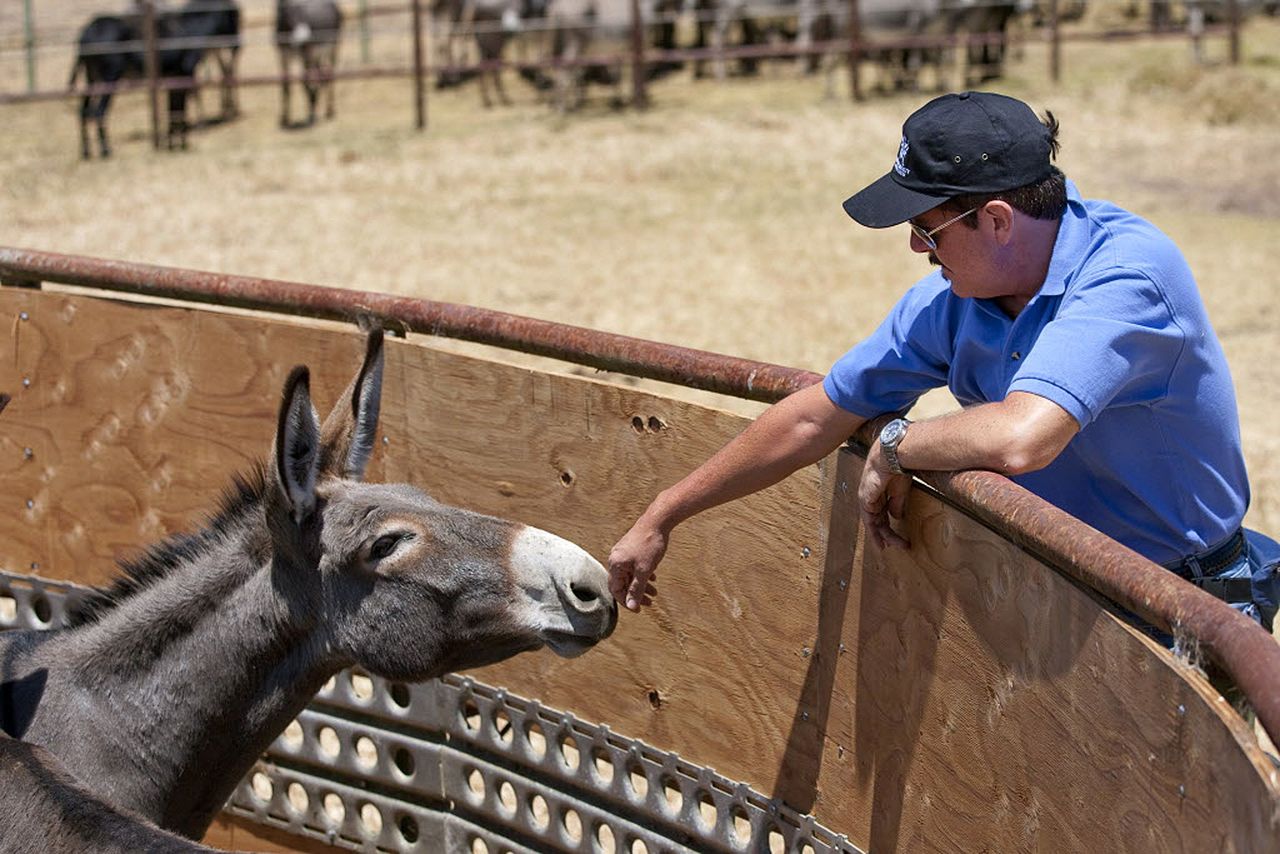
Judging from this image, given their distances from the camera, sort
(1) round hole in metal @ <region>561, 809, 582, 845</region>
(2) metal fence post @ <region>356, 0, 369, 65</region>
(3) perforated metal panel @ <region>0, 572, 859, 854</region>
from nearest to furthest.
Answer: (3) perforated metal panel @ <region>0, 572, 859, 854</region> < (1) round hole in metal @ <region>561, 809, 582, 845</region> < (2) metal fence post @ <region>356, 0, 369, 65</region>

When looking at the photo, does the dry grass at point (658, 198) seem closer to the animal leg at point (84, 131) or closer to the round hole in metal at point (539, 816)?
the animal leg at point (84, 131)

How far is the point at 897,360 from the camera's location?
3225mm

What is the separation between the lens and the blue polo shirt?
281 cm

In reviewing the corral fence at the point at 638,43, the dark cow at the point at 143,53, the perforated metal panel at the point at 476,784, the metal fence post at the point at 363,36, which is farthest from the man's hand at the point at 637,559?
the metal fence post at the point at 363,36

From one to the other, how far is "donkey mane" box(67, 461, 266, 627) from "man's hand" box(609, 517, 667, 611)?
0.81m

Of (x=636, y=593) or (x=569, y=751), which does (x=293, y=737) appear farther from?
(x=636, y=593)

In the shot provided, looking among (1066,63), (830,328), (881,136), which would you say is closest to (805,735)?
(830,328)

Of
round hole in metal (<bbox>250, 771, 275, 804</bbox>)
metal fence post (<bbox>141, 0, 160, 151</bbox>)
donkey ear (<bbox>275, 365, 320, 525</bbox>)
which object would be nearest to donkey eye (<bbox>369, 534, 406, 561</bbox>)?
donkey ear (<bbox>275, 365, 320, 525</bbox>)

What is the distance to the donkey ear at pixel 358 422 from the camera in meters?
3.62

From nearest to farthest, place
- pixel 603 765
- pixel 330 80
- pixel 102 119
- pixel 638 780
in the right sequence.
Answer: pixel 638 780 → pixel 603 765 → pixel 102 119 → pixel 330 80

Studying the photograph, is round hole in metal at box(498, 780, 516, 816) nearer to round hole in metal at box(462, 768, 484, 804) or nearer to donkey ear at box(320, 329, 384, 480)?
round hole in metal at box(462, 768, 484, 804)

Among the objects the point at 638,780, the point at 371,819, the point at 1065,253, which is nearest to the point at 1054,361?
the point at 1065,253

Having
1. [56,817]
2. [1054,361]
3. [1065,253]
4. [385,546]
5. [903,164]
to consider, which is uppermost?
[903,164]

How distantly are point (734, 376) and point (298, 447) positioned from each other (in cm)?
103
